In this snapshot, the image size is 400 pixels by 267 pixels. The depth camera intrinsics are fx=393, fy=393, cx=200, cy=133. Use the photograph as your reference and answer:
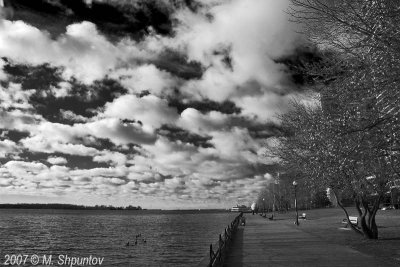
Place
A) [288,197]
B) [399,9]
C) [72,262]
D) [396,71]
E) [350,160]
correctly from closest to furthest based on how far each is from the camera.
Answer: [399,9], [396,71], [350,160], [72,262], [288,197]

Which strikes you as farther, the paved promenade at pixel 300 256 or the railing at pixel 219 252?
the paved promenade at pixel 300 256

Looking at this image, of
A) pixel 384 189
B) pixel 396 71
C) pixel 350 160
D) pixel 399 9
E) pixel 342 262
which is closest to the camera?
pixel 399 9

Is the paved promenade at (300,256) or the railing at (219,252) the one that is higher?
the railing at (219,252)

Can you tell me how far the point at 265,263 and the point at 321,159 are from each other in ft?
16.3

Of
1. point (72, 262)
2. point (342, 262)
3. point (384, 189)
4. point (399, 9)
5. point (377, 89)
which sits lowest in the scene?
point (72, 262)

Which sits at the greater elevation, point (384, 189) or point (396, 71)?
point (396, 71)

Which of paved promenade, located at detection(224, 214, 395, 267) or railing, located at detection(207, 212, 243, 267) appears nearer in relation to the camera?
railing, located at detection(207, 212, 243, 267)

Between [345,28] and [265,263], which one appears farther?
[265,263]

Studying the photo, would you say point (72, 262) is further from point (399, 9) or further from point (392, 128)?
point (399, 9)

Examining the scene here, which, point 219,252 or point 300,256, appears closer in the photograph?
point 219,252

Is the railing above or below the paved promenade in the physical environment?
above

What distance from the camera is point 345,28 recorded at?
36.2 ft

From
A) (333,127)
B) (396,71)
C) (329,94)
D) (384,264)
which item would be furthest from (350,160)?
(384,264)

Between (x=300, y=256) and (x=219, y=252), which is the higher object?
(x=219, y=252)
